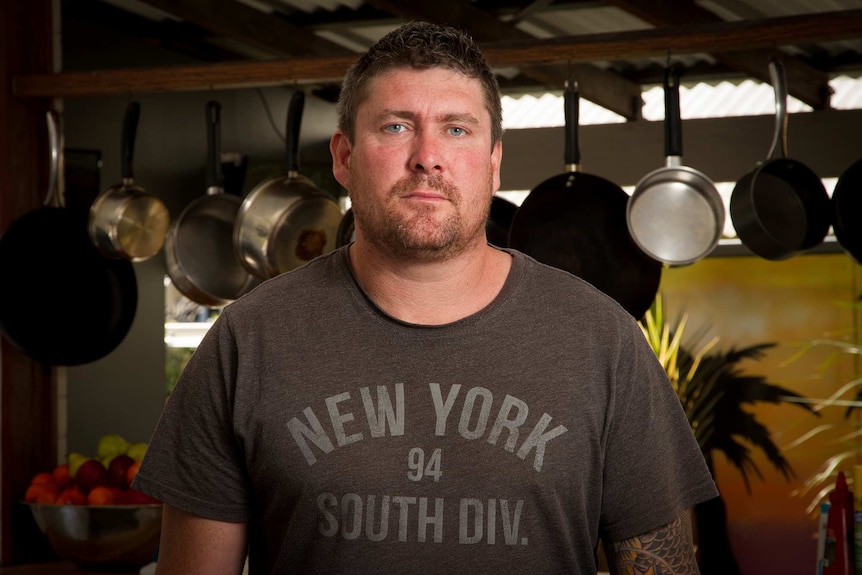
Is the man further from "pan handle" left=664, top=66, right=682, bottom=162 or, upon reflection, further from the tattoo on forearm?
"pan handle" left=664, top=66, right=682, bottom=162

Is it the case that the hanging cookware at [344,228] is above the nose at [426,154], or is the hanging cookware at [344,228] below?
below

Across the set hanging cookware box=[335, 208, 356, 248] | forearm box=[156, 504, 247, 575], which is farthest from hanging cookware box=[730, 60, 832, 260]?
forearm box=[156, 504, 247, 575]

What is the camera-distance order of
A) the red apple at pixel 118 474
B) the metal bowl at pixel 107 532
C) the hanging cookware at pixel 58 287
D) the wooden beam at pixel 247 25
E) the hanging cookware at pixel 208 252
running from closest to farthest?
the metal bowl at pixel 107 532 < the red apple at pixel 118 474 < the hanging cookware at pixel 58 287 < the hanging cookware at pixel 208 252 < the wooden beam at pixel 247 25

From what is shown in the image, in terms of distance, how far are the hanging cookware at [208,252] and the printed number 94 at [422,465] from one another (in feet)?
5.71

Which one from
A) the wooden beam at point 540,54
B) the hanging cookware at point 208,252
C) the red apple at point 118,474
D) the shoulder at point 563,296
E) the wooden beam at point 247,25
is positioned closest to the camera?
the shoulder at point 563,296

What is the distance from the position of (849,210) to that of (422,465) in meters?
1.57

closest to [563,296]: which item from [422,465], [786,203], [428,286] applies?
[428,286]

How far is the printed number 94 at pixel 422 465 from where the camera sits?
123cm

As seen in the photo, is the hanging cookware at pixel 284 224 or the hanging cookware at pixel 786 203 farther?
the hanging cookware at pixel 284 224

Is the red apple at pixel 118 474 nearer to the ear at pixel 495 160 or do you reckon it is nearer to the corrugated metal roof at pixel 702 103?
the ear at pixel 495 160

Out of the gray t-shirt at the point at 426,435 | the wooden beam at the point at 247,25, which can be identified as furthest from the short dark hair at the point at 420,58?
the wooden beam at the point at 247,25

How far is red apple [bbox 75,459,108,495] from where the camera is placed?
259 centimetres

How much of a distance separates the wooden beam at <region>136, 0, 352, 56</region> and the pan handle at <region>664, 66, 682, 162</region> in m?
1.30

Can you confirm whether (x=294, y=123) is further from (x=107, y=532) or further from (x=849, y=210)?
(x=849, y=210)
